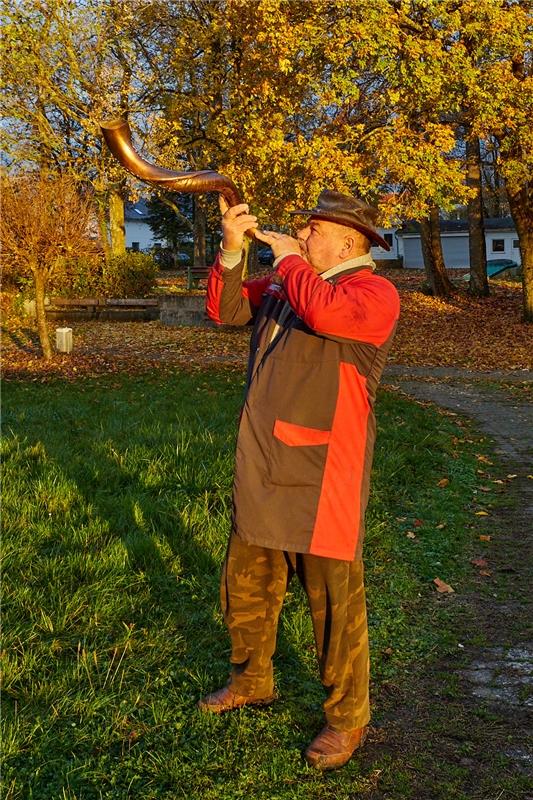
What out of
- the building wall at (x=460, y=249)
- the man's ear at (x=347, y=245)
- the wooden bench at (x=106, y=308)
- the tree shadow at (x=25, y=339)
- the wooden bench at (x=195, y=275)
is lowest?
the tree shadow at (x=25, y=339)

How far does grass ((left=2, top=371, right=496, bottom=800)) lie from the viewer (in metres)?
2.86

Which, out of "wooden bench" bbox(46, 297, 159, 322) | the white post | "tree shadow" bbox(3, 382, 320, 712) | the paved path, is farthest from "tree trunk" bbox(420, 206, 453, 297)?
"tree shadow" bbox(3, 382, 320, 712)

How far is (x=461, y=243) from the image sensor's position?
48844 mm

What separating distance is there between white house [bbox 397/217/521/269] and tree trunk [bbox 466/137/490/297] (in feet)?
66.7

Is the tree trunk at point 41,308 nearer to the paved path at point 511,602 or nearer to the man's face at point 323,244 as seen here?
the paved path at point 511,602

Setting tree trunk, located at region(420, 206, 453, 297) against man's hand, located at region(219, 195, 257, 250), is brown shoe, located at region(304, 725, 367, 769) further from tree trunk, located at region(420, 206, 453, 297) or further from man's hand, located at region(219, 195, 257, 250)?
tree trunk, located at region(420, 206, 453, 297)

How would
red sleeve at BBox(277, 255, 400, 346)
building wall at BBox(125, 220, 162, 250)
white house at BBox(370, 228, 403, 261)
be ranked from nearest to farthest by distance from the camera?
1. red sleeve at BBox(277, 255, 400, 346)
2. white house at BBox(370, 228, 403, 261)
3. building wall at BBox(125, 220, 162, 250)

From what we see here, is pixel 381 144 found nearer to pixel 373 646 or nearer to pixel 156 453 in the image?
pixel 156 453

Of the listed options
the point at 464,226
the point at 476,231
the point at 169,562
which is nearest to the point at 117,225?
the point at 476,231

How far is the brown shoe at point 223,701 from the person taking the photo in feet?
10.5

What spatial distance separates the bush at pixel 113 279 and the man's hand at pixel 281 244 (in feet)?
76.7

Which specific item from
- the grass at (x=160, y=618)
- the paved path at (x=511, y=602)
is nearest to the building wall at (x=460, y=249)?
the paved path at (x=511, y=602)

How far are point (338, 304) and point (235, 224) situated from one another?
1.92ft

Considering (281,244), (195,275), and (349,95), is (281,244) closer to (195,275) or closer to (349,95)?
(349,95)
